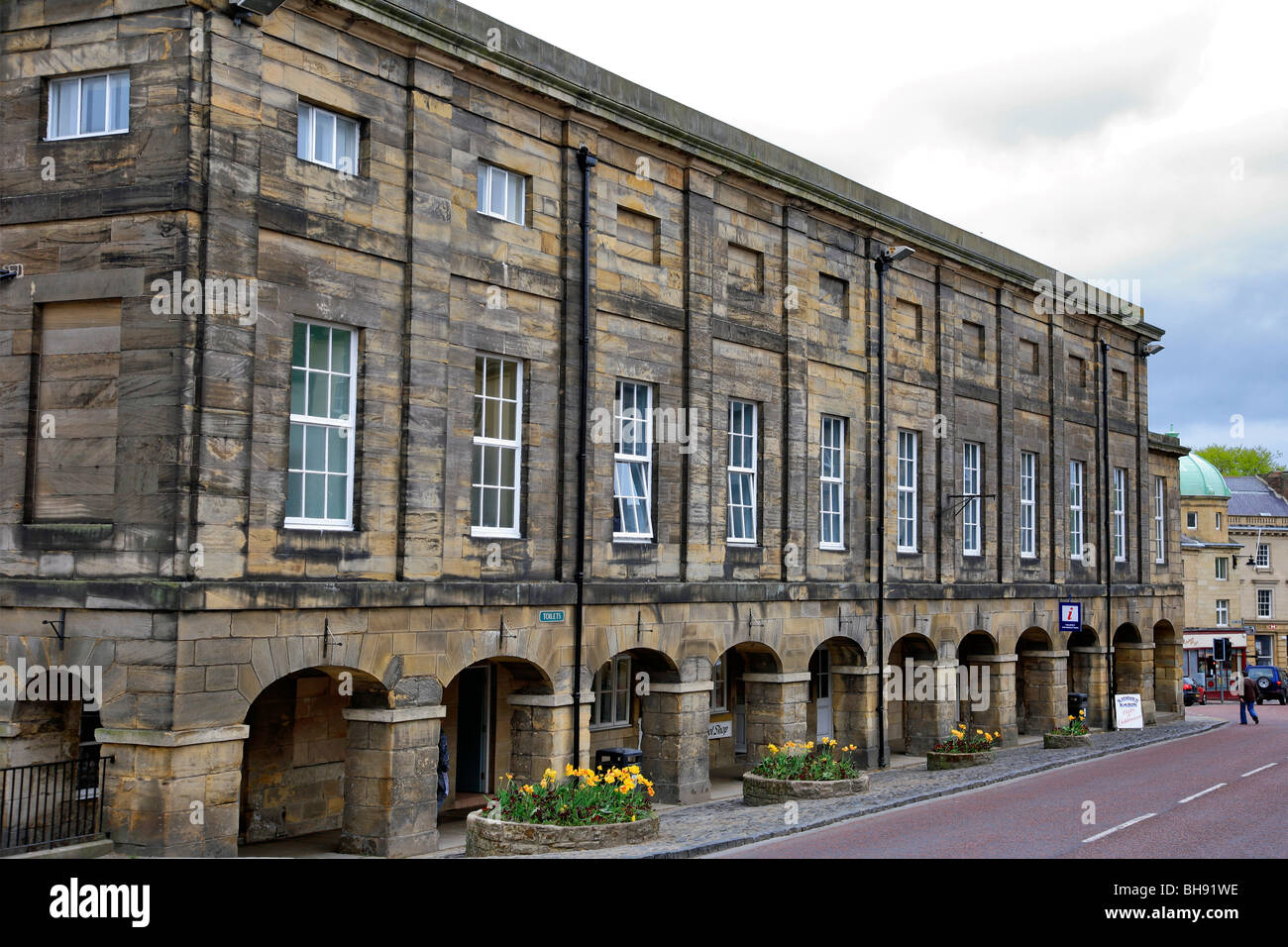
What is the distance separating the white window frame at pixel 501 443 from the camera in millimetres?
18125

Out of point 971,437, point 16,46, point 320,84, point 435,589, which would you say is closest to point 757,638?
point 435,589

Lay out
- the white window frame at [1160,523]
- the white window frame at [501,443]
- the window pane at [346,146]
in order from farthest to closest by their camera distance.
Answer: the white window frame at [1160,523] → the white window frame at [501,443] → the window pane at [346,146]

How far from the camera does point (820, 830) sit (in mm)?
17766

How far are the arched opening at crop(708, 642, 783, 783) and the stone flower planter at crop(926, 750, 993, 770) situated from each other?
11.1 ft

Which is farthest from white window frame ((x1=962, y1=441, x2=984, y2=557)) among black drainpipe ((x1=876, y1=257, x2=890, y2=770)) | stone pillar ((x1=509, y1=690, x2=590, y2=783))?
stone pillar ((x1=509, y1=690, x2=590, y2=783))

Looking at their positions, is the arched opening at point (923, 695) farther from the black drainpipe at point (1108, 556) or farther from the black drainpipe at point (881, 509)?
the black drainpipe at point (1108, 556)

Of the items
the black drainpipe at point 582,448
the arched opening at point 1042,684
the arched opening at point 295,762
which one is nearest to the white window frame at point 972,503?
the arched opening at point 1042,684

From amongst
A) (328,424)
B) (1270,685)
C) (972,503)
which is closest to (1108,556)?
(972,503)

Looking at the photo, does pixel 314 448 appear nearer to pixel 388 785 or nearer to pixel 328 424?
pixel 328 424

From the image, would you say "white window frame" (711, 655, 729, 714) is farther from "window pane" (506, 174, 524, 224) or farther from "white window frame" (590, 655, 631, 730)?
"window pane" (506, 174, 524, 224)

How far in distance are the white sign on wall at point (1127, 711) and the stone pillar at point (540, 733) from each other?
19392 mm

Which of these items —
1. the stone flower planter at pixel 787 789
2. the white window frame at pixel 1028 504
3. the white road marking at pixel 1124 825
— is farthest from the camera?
the white window frame at pixel 1028 504

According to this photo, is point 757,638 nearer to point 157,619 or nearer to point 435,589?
point 435,589

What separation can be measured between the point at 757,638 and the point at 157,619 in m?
11.4
